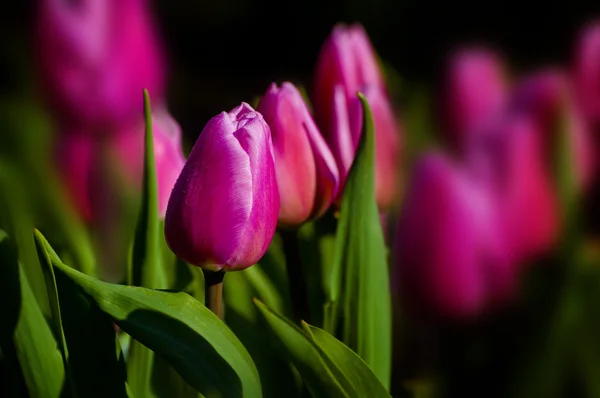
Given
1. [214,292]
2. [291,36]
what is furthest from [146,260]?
[291,36]

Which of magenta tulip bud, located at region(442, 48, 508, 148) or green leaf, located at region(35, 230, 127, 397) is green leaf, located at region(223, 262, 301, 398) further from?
magenta tulip bud, located at region(442, 48, 508, 148)

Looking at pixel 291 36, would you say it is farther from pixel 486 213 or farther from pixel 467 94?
pixel 486 213

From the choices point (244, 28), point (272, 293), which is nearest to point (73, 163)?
point (272, 293)

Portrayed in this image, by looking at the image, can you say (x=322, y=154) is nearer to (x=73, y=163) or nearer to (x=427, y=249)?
(x=427, y=249)

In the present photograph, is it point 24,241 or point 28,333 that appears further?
point 24,241

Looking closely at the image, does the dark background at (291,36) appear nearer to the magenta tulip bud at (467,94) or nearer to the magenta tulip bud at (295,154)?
the magenta tulip bud at (467,94)

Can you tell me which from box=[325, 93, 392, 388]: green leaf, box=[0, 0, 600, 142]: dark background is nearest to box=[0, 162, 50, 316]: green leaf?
box=[325, 93, 392, 388]: green leaf
